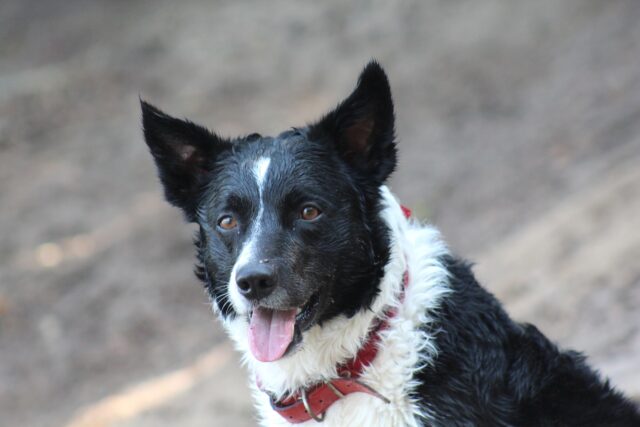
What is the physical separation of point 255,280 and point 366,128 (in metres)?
0.86

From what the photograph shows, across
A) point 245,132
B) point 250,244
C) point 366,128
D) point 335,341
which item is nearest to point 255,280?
point 250,244

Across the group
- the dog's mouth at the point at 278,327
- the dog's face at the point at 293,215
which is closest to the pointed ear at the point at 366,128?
the dog's face at the point at 293,215

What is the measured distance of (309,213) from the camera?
3545 mm

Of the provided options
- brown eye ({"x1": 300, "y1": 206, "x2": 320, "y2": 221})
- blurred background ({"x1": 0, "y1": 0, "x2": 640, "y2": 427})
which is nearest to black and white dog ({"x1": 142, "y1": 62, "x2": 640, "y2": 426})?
brown eye ({"x1": 300, "y1": 206, "x2": 320, "y2": 221})

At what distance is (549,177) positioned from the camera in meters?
9.26

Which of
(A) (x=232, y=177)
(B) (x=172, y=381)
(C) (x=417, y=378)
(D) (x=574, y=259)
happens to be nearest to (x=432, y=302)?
(C) (x=417, y=378)

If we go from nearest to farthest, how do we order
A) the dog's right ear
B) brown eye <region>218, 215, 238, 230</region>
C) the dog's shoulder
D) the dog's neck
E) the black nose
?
the black nose < the dog's shoulder < the dog's neck < brown eye <region>218, 215, 238, 230</region> < the dog's right ear

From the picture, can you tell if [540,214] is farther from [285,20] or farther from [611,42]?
[285,20]

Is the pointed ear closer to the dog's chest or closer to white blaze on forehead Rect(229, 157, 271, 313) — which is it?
white blaze on forehead Rect(229, 157, 271, 313)

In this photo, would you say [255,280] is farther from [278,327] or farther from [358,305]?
[358,305]

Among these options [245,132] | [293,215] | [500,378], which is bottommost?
[500,378]

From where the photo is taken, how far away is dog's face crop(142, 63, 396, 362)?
11.1ft

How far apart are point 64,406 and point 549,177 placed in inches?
226

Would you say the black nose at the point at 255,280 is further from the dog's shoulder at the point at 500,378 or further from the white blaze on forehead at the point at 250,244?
the dog's shoulder at the point at 500,378
